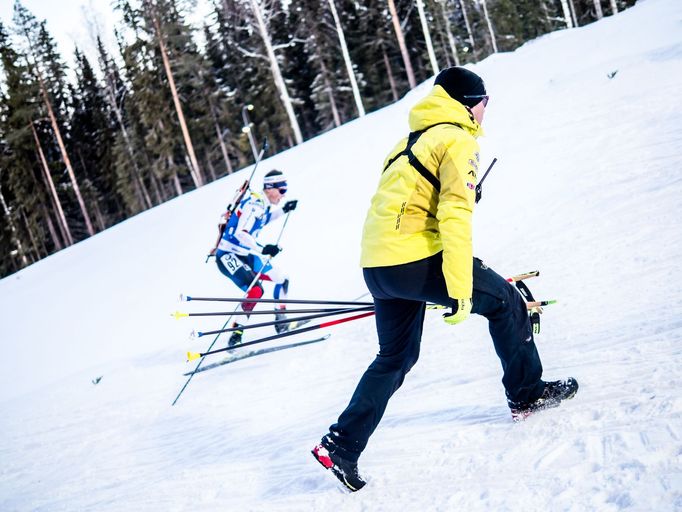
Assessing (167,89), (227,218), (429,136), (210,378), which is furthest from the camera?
(167,89)

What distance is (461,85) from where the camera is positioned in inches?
102

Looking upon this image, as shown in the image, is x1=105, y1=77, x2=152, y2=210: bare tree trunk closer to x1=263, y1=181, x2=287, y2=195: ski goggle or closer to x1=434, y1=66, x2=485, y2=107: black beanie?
x1=263, y1=181, x2=287, y2=195: ski goggle

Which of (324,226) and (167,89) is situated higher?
(167,89)

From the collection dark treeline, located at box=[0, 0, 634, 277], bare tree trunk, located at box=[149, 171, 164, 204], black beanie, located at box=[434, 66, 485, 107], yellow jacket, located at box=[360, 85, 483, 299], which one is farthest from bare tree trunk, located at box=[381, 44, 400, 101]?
yellow jacket, located at box=[360, 85, 483, 299]

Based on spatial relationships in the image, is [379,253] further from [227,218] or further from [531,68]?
[531,68]

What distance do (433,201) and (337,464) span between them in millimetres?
1409

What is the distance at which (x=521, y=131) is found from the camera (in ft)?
32.5

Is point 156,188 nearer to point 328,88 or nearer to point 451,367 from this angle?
point 328,88

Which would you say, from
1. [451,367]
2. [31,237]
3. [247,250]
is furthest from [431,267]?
[31,237]

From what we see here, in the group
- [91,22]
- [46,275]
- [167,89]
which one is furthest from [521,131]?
[91,22]

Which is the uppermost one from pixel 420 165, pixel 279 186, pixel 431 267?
pixel 420 165

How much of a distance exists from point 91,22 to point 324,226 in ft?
104

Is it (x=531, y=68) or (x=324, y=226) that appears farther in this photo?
(x=531, y=68)

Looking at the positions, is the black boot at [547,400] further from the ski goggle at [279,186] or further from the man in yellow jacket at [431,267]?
the ski goggle at [279,186]
